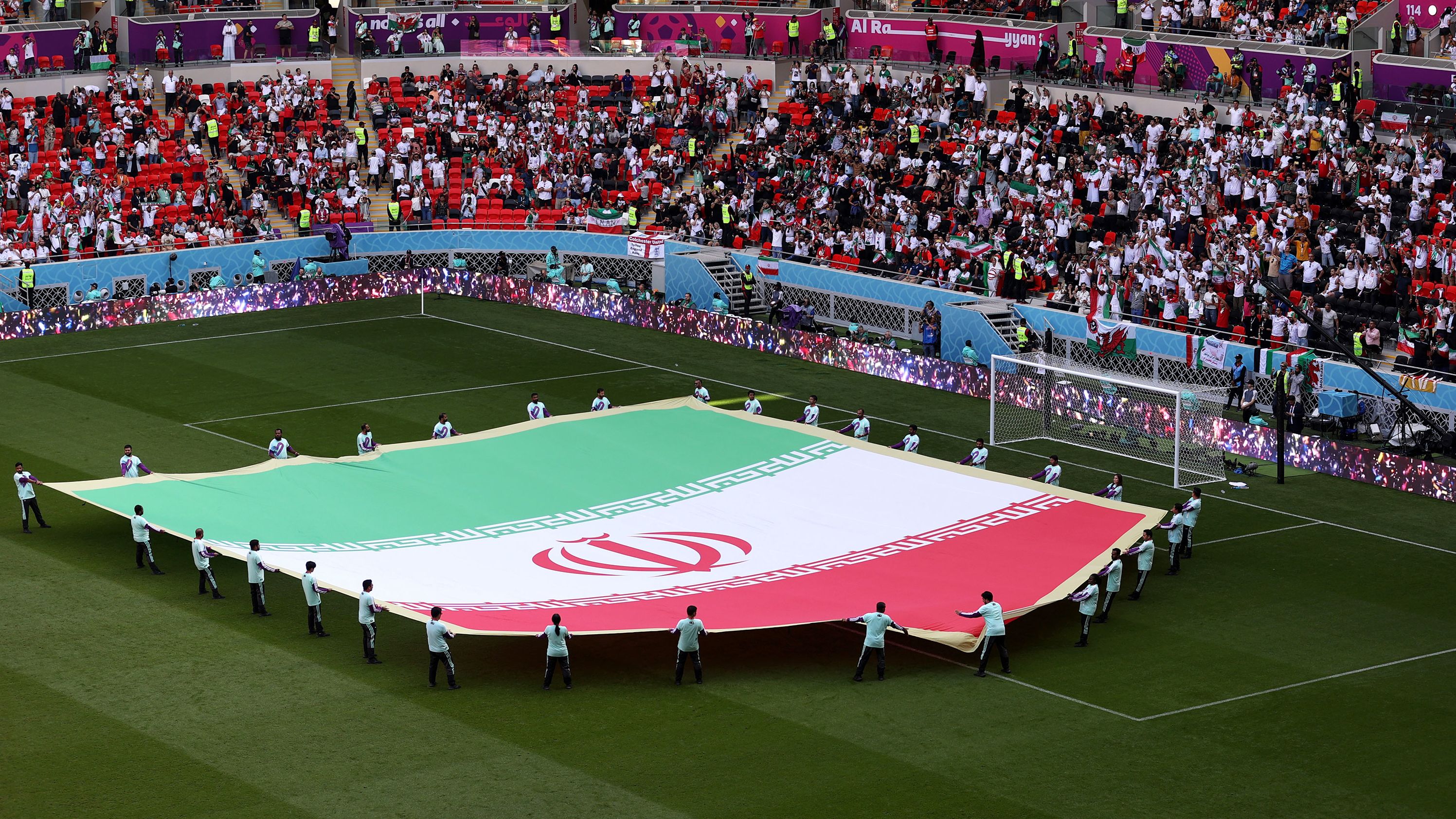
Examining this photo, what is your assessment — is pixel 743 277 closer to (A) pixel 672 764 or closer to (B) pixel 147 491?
(B) pixel 147 491

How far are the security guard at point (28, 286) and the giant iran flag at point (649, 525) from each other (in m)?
21.7

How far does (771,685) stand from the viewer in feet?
98.6

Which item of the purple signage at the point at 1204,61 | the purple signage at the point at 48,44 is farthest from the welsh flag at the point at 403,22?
the purple signage at the point at 1204,61

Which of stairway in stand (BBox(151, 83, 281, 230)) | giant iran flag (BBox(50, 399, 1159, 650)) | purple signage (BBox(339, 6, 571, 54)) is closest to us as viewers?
giant iran flag (BBox(50, 399, 1159, 650))

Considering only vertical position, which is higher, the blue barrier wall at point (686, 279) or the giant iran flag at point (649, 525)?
the blue barrier wall at point (686, 279)

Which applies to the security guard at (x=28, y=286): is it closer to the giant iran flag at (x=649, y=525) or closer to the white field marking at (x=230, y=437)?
the white field marking at (x=230, y=437)

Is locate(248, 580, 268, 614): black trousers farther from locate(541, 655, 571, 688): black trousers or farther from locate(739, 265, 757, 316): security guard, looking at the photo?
locate(739, 265, 757, 316): security guard

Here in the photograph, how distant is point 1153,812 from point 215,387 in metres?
33.2

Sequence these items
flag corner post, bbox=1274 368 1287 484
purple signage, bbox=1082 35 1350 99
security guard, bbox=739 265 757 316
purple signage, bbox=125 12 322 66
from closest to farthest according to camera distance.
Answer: flag corner post, bbox=1274 368 1287 484
security guard, bbox=739 265 757 316
purple signage, bbox=1082 35 1350 99
purple signage, bbox=125 12 322 66

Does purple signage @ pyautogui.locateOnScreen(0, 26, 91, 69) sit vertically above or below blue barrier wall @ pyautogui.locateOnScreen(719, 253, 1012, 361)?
above

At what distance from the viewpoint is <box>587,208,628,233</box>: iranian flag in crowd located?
65.2 meters

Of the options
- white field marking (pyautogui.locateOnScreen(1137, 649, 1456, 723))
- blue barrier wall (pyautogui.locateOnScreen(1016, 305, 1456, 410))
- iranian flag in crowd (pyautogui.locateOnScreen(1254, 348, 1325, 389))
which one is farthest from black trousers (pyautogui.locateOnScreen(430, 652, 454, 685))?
blue barrier wall (pyautogui.locateOnScreen(1016, 305, 1456, 410))

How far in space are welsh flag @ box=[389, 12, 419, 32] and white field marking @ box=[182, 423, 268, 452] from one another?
32.7 meters

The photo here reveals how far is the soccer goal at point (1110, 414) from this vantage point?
42844mm
